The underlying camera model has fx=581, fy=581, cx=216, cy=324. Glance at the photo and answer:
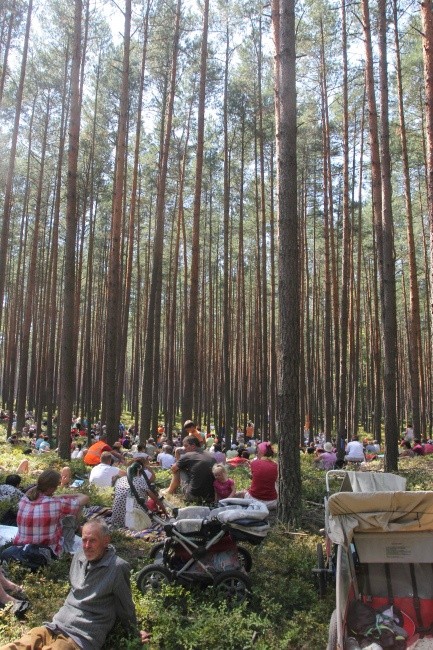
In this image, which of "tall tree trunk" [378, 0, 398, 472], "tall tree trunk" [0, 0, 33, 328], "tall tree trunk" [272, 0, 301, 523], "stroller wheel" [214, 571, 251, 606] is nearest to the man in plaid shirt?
"stroller wheel" [214, 571, 251, 606]

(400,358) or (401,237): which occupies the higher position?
(401,237)

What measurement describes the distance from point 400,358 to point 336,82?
2351 centimetres

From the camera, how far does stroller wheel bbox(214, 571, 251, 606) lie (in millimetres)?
5209

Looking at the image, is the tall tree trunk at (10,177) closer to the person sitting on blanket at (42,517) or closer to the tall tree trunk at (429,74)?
the person sitting on blanket at (42,517)

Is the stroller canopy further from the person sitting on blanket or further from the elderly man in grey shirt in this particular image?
the person sitting on blanket

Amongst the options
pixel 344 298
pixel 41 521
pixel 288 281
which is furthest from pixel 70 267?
pixel 344 298

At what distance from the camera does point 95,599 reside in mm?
4109

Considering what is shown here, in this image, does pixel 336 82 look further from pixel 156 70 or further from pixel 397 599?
pixel 397 599

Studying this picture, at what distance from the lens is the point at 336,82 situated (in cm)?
1917

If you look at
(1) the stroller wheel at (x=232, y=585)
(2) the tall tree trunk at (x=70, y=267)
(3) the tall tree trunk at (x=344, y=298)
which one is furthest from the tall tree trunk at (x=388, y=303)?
(1) the stroller wheel at (x=232, y=585)

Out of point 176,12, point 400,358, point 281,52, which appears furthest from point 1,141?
point 400,358

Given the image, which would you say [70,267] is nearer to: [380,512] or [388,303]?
[388,303]

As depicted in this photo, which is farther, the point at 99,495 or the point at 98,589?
the point at 99,495

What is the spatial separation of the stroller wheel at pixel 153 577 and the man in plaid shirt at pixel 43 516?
3.69ft
